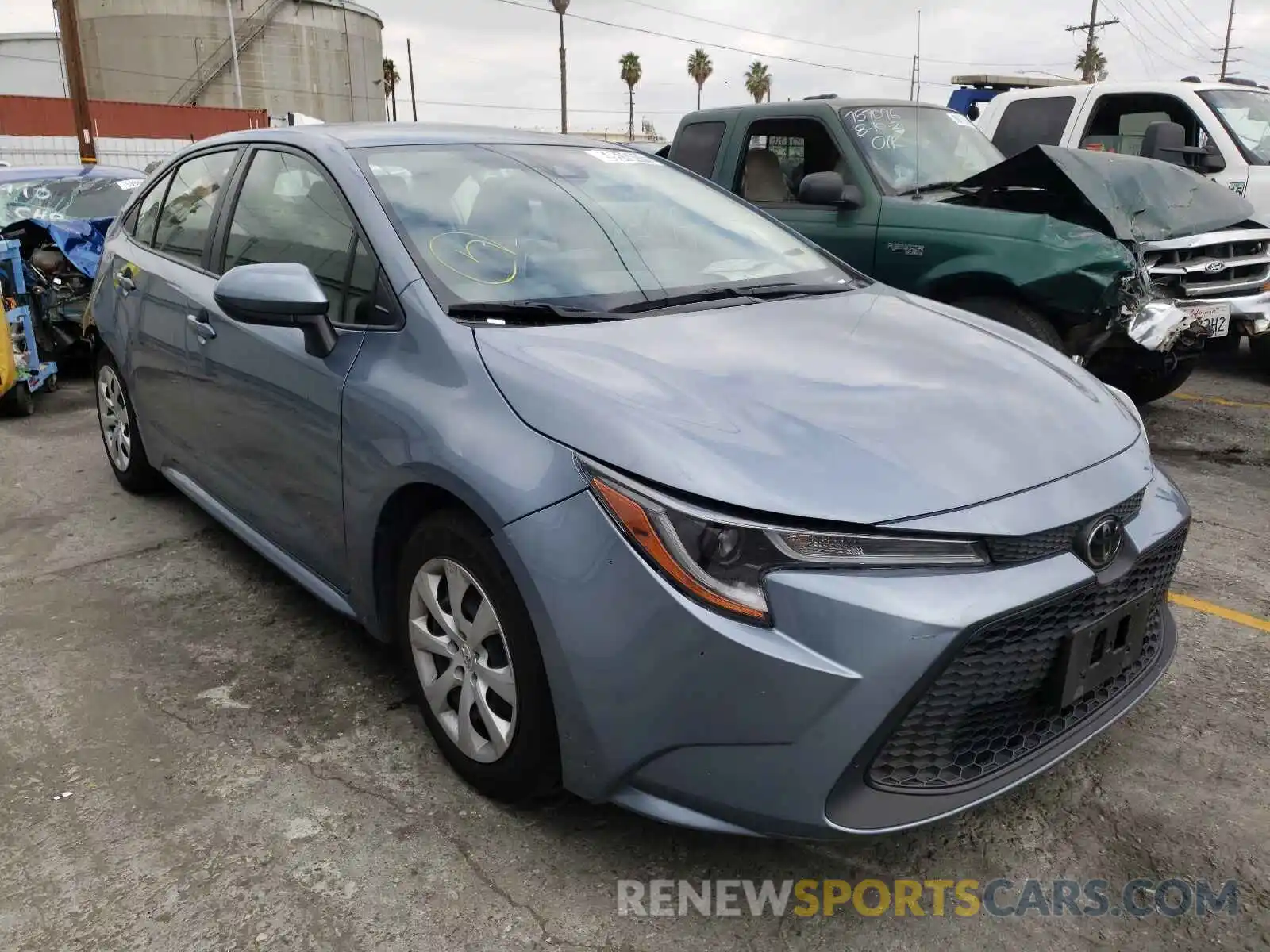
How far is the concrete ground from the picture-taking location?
6.81 ft

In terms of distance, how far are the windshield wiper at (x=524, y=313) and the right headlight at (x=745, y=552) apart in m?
0.81

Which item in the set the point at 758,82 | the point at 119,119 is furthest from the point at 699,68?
the point at 119,119

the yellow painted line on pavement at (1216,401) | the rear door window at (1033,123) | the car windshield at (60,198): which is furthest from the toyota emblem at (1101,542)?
the car windshield at (60,198)

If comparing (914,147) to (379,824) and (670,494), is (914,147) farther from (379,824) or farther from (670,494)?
(379,824)

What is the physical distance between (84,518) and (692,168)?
4188mm

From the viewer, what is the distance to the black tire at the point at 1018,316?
505 centimetres

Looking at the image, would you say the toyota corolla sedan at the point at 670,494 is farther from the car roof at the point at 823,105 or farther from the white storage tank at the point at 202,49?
the white storage tank at the point at 202,49

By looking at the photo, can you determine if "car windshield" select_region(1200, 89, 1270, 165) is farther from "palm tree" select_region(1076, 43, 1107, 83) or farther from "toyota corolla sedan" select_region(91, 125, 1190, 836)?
"palm tree" select_region(1076, 43, 1107, 83)

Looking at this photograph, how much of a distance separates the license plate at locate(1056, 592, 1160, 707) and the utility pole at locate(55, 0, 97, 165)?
1877cm

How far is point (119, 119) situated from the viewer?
30062mm

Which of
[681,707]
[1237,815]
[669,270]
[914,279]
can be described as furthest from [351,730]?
[914,279]

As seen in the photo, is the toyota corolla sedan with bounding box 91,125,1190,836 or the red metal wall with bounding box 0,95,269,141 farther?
the red metal wall with bounding box 0,95,269,141

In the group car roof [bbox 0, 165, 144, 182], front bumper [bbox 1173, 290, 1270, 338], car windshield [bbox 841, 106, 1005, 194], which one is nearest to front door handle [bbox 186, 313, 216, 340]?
car windshield [bbox 841, 106, 1005, 194]

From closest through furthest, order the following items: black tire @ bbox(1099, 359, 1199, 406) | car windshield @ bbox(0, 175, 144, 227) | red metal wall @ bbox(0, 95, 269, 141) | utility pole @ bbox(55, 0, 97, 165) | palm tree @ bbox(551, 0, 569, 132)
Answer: black tire @ bbox(1099, 359, 1199, 406)
car windshield @ bbox(0, 175, 144, 227)
utility pole @ bbox(55, 0, 97, 165)
red metal wall @ bbox(0, 95, 269, 141)
palm tree @ bbox(551, 0, 569, 132)
